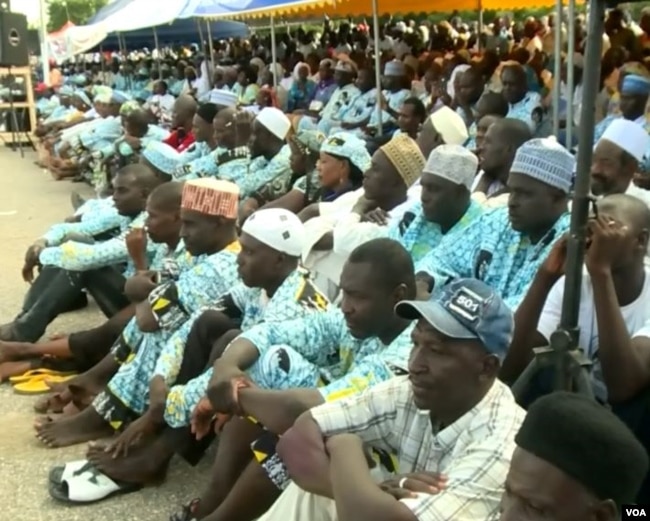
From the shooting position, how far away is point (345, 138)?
5.53 m

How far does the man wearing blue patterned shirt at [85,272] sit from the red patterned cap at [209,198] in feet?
3.50

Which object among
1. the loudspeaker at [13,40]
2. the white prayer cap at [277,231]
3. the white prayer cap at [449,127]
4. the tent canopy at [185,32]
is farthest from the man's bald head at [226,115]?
the tent canopy at [185,32]

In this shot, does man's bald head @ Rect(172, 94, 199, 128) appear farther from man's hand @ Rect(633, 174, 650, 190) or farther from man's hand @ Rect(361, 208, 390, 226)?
man's hand @ Rect(633, 174, 650, 190)

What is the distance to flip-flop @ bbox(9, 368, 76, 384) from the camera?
16.6 ft

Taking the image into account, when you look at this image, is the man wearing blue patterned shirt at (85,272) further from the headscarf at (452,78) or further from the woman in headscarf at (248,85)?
the woman in headscarf at (248,85)

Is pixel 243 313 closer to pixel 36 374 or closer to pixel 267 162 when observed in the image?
pixel 36 374

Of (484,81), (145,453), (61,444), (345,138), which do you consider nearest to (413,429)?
(145,453)

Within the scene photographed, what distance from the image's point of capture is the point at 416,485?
6.91 ft

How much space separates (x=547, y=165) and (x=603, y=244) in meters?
0.98

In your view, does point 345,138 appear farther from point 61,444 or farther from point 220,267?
point 61,444

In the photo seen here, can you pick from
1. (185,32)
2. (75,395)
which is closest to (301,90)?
(185,32)

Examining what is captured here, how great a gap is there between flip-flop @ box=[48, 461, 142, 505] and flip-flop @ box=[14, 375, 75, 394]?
1.14 m

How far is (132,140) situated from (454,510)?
7.03 metres

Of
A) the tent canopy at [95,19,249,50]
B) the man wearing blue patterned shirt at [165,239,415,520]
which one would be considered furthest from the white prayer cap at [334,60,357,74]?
the man wearing blue patterned shirt at [165,239,415,520]
